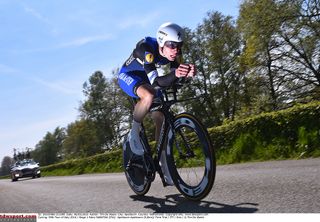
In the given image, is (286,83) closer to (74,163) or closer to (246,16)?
(246,16)

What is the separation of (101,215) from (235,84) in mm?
40838

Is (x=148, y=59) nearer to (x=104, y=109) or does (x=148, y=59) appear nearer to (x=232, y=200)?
(x=232, y=200)

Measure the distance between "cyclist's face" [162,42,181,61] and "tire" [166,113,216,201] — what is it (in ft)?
2.31

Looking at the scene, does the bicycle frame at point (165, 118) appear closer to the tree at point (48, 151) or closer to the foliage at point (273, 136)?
the foliage at point (273, 136)

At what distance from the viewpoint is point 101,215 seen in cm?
373

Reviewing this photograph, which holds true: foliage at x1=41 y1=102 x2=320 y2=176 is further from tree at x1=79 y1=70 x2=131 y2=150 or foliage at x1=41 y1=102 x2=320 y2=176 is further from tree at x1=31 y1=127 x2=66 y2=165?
tree at x1=31 y1=127 x2=66 y2=165

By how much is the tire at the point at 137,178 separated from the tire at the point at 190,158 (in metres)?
0.77

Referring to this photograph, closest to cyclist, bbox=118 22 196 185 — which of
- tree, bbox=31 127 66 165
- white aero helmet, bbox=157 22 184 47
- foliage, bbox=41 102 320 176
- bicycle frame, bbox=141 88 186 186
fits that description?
white aero helmet, bbox=157 22 184 47

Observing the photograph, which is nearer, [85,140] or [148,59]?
[148,59]

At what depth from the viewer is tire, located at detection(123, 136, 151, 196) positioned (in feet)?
16.0

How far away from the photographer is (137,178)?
5.07m

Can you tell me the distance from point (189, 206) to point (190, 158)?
1.95 ft

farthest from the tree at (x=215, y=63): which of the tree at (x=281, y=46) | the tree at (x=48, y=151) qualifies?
the tree at (x=48, y=151)

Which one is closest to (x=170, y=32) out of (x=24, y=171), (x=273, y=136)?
(x=273, y=136)
